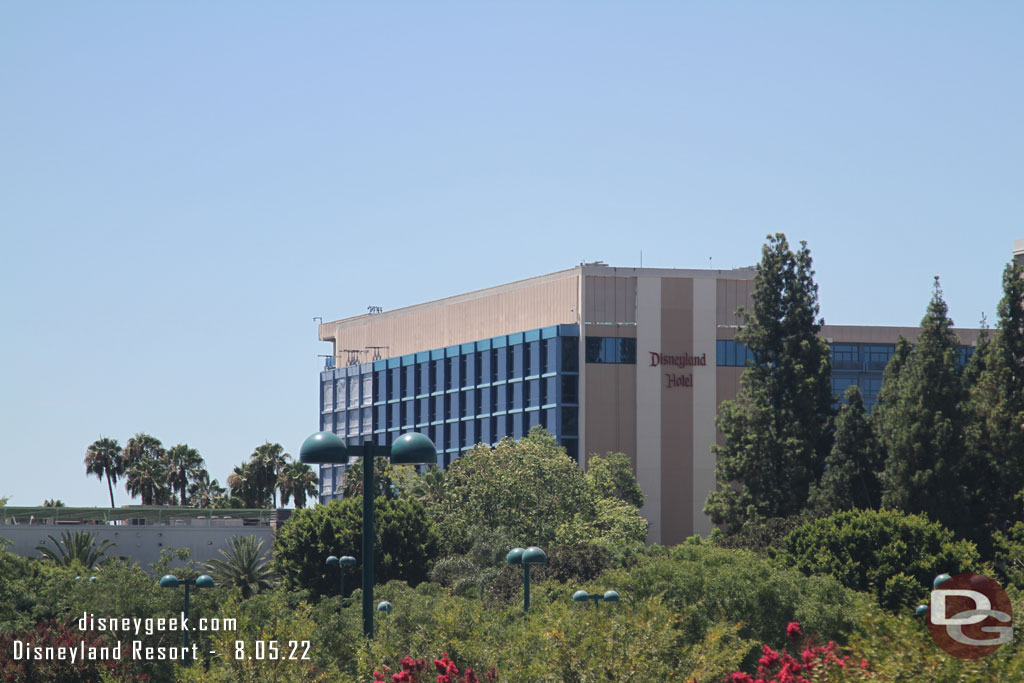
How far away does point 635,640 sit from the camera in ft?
59.5

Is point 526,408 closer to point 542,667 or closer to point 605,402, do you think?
point 605,402

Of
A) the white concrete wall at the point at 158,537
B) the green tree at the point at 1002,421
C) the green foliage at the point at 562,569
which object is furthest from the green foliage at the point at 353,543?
the green tree at the point at 1002,421

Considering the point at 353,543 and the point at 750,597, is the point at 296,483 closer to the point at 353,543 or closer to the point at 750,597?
the point at 353,543

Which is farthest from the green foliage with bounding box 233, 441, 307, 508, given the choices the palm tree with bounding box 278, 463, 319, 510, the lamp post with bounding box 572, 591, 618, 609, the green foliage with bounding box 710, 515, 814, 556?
the lamp post with bounding box 572, 591, 618, 609

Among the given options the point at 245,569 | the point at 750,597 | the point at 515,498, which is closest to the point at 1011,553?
the point at 750,597

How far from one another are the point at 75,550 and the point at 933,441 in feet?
167

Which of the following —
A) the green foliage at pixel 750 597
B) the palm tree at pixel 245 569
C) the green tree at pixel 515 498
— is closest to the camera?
the green foliage at pixel 750 597

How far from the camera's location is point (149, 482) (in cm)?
11900

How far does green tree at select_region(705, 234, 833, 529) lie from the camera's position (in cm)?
7181

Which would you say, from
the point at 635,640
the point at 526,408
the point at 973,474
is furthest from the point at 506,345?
the point at 635,640

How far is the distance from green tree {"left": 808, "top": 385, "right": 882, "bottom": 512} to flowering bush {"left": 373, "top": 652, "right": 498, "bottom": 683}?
166 feet

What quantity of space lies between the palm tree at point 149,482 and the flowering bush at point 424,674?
103 metres

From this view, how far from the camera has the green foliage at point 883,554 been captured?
176 ft

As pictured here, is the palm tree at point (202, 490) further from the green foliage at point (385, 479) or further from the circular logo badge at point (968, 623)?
the circular logo badge at point (968, 623)
